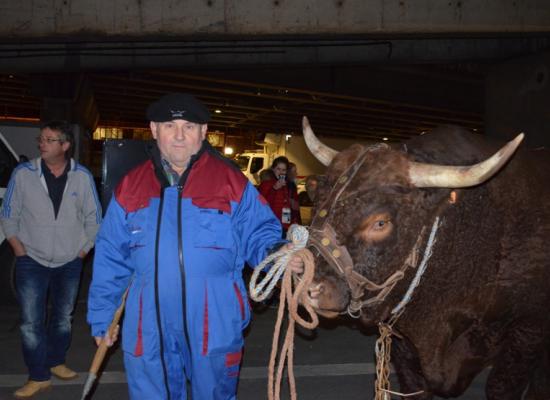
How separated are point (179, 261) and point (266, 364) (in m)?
3.42

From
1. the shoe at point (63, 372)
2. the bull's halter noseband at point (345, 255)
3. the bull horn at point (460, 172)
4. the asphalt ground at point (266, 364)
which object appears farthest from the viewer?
the shoe at point (63, 372)

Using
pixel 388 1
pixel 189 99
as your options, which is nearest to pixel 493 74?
pixel 388 1

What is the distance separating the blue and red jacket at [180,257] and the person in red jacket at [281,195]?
5585 mm

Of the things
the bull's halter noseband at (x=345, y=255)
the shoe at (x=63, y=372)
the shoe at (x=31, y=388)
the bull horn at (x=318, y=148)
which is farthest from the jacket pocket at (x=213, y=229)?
the shoe at (x=63, y=372)

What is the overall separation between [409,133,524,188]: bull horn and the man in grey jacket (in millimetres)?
3209

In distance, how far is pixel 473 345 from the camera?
145 inches

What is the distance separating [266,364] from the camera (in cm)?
619

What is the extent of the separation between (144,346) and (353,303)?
3.50 ft

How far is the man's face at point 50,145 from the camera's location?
16.9 ft

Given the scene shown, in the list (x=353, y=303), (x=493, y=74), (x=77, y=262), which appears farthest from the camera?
→ (x=493, y=74)

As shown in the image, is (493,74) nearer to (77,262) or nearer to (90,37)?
(90,37)

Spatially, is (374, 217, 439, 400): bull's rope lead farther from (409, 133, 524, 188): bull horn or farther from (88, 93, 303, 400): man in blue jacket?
(88, 93, 303, 400): man in blue jacket

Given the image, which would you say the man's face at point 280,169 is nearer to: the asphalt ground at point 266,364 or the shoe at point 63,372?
the asphalt ground at point 266,364

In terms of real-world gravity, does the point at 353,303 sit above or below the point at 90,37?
below
